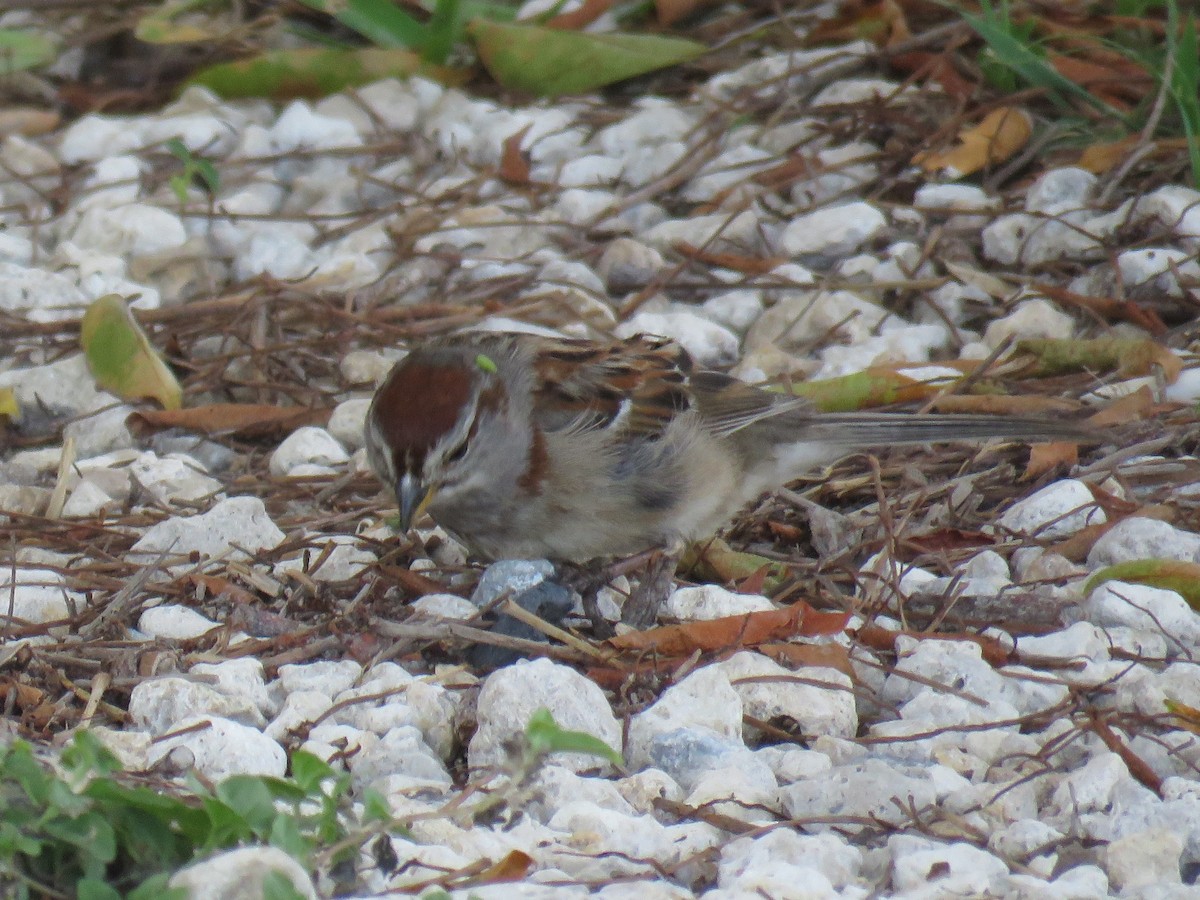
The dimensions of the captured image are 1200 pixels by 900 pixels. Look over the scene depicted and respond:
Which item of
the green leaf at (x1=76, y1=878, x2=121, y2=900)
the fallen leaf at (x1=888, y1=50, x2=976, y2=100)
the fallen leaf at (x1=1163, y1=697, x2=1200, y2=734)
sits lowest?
the fallen leaf at (x1=888, y1=50, x2=976, y2=100)

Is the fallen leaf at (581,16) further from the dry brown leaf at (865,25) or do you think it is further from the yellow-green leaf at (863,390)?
the yellow-green leaf at (863,390)

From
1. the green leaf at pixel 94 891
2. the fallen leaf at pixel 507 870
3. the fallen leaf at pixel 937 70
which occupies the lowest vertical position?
the fallen leaf at pixel 937 70

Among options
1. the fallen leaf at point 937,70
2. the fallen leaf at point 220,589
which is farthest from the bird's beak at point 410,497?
the fallen leaf at point 937,70

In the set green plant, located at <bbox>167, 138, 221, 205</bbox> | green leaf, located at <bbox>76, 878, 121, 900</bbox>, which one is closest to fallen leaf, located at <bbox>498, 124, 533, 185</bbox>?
green plant, located at <bbox>167, 138, 221, 205</bbox>

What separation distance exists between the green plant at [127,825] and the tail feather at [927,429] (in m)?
2.33

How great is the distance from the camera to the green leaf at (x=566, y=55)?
673 centimetres

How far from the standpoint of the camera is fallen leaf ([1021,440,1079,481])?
14.9ft

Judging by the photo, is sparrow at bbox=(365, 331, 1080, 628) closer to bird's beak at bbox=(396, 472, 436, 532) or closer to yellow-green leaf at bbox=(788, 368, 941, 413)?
bird's beak at bbox=(396, 472, 436, 532)

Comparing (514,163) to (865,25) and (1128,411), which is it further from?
(1128,411)

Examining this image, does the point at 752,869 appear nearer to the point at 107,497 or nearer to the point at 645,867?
the point at 645,867

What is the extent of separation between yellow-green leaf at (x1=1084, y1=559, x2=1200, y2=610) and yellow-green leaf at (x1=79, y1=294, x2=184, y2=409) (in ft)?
9.19

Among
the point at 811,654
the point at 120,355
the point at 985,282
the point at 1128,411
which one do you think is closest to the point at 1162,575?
the point at 811,654

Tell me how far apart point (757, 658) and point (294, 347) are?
7.97ft

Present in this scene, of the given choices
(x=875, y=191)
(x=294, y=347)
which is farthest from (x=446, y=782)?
(x=875, y=191)
